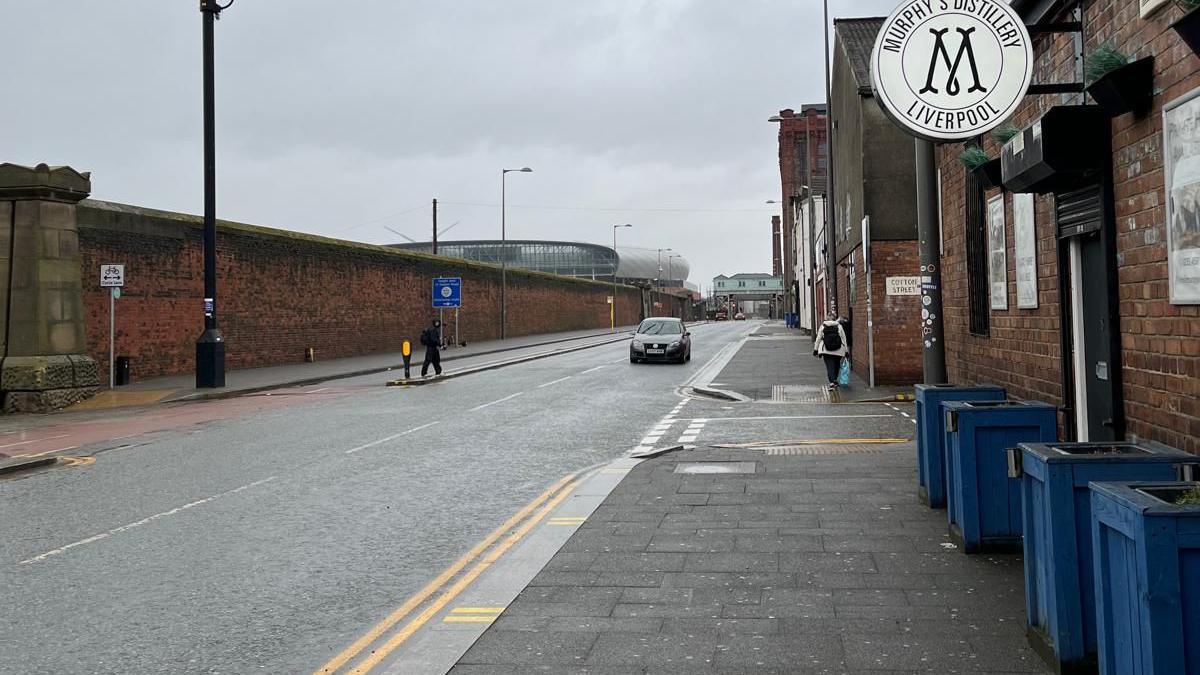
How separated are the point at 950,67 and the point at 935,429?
276 centimetres

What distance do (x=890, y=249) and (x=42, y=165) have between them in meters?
17.7

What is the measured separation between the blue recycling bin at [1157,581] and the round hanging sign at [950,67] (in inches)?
147

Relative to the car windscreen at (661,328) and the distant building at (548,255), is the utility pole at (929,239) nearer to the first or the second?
the car windscreen at (661,328)

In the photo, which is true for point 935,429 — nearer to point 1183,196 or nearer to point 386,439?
point 1183,196

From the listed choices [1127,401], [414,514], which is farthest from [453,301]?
[1127,401]

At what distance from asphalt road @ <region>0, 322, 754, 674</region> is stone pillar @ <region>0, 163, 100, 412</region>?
244 inches

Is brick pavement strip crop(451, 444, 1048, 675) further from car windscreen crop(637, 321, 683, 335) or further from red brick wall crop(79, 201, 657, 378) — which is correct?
car windscreen crop(637, 321, 683, 335)

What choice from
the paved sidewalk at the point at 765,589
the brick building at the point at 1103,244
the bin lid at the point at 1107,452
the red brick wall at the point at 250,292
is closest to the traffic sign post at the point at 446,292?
the red brick wall at the point at 250,292

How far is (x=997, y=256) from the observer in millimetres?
9352

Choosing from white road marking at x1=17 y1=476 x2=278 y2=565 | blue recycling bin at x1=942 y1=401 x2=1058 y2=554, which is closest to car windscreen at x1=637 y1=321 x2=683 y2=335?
white road marking at x1=17 y1=476 x2=278 y2=565

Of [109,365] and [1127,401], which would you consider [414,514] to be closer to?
[1127,401]

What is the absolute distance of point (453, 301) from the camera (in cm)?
4153

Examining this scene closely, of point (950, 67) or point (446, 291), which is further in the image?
point (446, 291)

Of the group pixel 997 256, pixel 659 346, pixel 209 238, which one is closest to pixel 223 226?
pixel 209 238
